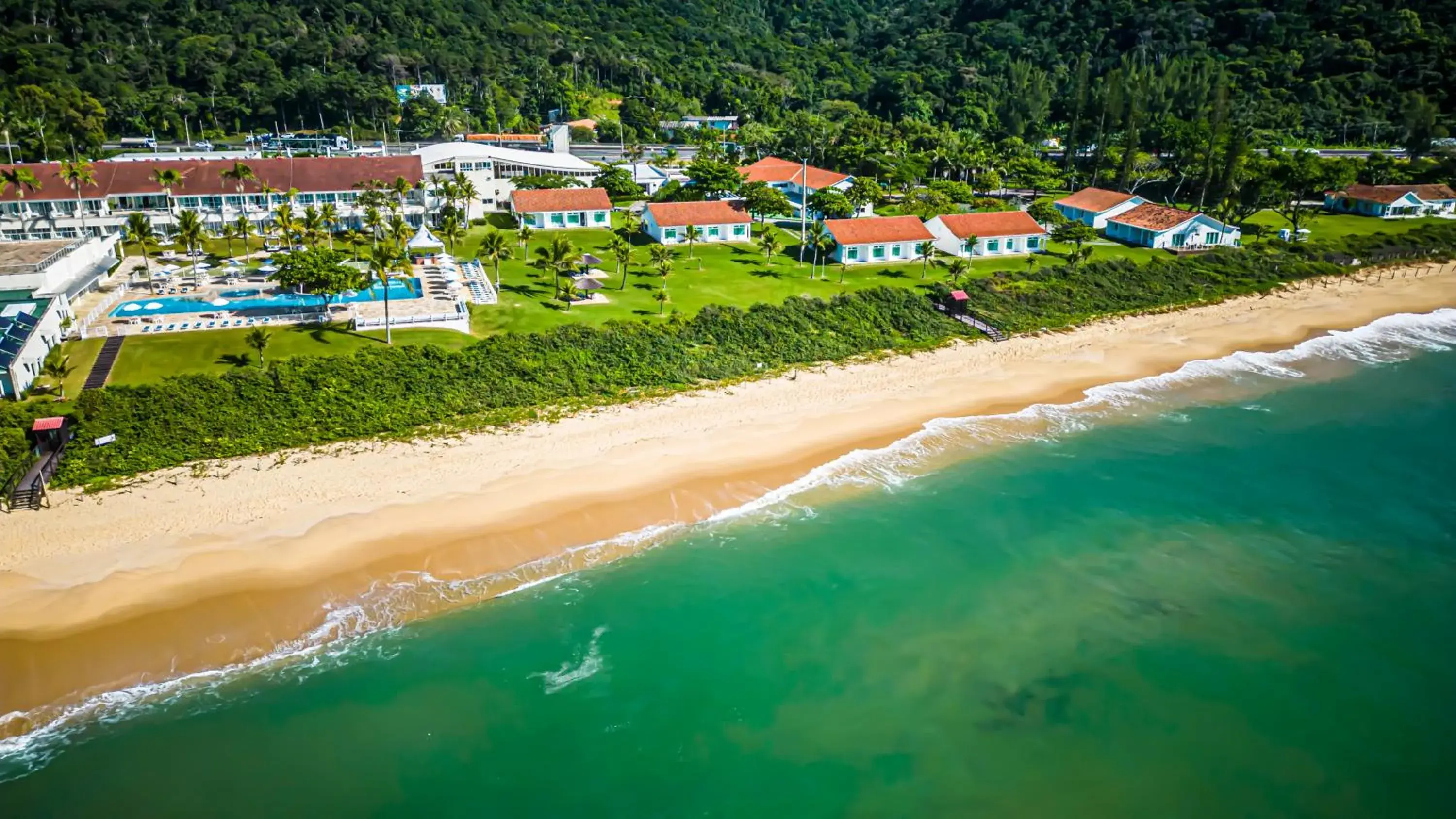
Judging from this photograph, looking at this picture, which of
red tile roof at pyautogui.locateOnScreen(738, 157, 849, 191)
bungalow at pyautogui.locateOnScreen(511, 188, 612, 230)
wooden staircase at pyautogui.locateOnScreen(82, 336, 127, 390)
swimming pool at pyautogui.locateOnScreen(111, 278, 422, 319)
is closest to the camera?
wooden staircase at pyautogui.locateOnScreen(82, 336, 127, 390)

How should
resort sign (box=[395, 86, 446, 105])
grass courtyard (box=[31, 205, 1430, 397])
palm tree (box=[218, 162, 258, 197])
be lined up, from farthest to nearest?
resort sign (box=[395, 86, 446, 105]) < palm tree (box=[218, 162, 258, 197]) < grass courtyard (box=[31, 205, 1430, 397])

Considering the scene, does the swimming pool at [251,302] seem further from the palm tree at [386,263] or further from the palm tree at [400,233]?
the palm tree at [386,263]

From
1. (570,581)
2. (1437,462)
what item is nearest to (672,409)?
(570,581)

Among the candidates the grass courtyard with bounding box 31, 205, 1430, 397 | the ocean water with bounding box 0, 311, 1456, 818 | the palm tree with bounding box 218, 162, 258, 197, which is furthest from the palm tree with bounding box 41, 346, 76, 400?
the palm tree with bounding box 218, 162, 258, 197

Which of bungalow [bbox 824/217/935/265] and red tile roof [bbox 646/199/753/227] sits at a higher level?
red tile roof [bbox 646/199/753/227]

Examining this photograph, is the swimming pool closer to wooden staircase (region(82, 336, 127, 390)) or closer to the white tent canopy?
the white tent canopy

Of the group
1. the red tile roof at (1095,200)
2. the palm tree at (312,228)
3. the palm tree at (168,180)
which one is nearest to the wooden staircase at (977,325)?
the red tile roof at (1095,200)

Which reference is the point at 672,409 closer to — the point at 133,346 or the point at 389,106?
the point at 133,346
